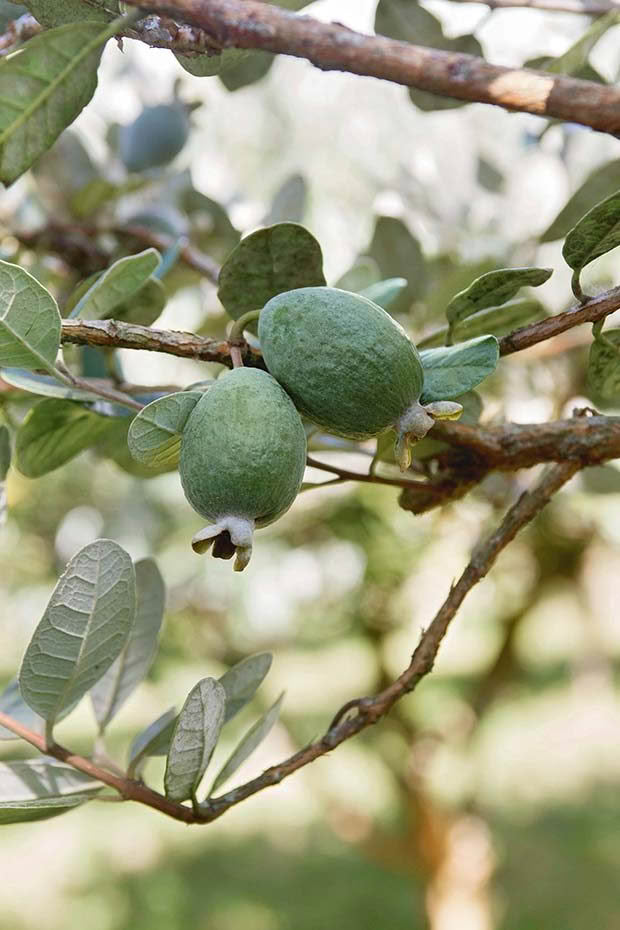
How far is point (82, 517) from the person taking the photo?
81.7 inches

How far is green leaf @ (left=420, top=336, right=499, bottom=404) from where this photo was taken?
54cm

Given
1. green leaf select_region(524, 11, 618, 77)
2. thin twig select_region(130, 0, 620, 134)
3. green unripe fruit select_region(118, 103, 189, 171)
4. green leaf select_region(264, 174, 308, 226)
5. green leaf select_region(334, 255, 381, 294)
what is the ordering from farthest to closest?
green unripe fruit select_region(118, 103, 189, 171) < green leaf select_region(264, 174, 308, 226) < green leaf select_region(334, 255, 381, 294) < green leaf select_region(524, 11, 618, 77) < thin twig select_region(130, 0, 620, 134)

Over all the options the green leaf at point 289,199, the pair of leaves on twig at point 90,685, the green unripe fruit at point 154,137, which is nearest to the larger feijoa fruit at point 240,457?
the pair of leaves on twig at point 90,685

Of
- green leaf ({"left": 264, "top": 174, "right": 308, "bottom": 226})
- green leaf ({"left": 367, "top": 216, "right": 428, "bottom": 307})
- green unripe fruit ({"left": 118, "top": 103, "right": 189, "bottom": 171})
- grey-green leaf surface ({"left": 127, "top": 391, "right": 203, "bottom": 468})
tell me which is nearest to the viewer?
grey-green leaf surface ({"left": 127, "top": 391, "right": 203, "bottom": 468})

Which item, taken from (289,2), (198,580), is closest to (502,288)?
(289,2)

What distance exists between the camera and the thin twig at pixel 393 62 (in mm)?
420

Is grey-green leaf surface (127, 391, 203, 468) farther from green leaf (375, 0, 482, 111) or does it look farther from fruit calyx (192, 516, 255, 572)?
green leaf (375, 0, 482, 111)

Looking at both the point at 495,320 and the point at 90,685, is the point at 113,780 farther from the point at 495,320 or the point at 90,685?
the point at 495,320

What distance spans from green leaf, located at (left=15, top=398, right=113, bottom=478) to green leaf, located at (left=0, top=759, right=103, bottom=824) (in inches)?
9.1

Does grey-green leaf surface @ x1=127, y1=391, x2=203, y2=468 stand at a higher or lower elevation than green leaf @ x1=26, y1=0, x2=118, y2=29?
lower

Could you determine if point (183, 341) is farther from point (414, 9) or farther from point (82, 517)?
point (82, 517)

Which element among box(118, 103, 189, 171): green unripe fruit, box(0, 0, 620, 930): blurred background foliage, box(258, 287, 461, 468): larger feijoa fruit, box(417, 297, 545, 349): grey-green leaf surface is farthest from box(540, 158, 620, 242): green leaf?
box(118, 103, 189, 171): green unripe fruit

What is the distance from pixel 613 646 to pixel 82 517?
3.72 m

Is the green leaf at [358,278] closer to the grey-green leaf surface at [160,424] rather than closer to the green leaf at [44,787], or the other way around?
the grey-green leaf surface at [160,424]
